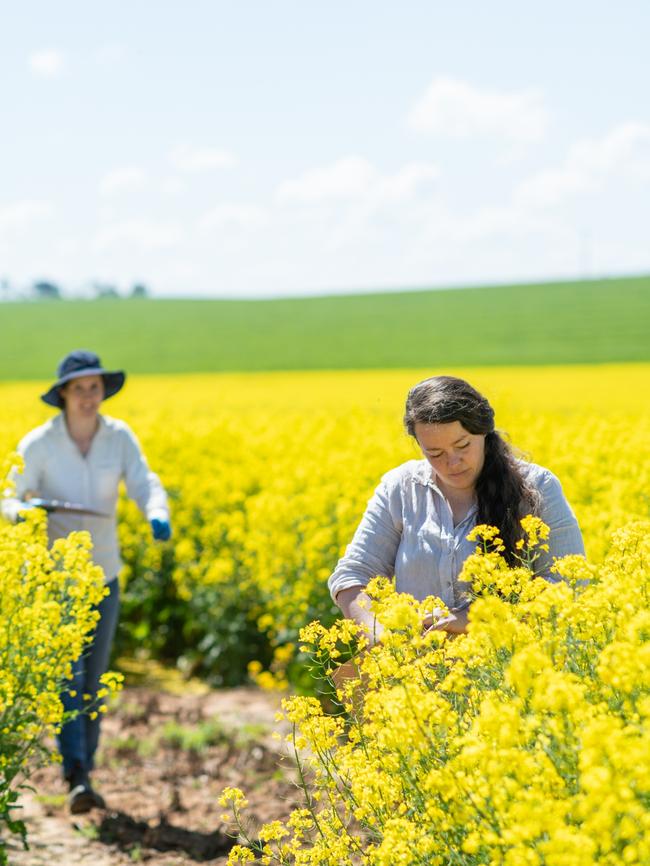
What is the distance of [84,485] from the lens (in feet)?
16.9

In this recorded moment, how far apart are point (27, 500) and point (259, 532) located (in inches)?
76.8

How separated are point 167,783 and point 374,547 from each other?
2639 millimetres

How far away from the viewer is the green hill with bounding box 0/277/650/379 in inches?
1612

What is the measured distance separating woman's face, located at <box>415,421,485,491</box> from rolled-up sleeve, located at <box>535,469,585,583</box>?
0.72ft

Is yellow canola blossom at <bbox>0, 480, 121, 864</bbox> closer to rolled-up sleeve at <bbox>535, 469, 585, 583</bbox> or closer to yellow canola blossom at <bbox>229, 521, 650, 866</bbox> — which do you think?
yellow canola blossom at <bbox>229, 521, 650, 866</bbox>

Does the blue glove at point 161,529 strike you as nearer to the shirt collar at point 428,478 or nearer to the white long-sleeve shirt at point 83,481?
the white long-sleeve shirt at point 83,481

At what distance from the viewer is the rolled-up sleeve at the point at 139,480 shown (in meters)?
5.15

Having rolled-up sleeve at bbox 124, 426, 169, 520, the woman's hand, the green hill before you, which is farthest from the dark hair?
the green hill

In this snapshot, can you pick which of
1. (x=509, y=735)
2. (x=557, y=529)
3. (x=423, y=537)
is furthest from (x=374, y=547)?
(x=509, y=735)

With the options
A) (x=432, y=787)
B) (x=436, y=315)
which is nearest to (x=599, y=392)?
(x=432, y=787)

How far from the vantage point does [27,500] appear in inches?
200

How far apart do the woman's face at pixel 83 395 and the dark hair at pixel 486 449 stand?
7.23 ft

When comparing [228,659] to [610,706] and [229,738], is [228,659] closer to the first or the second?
[229,738]

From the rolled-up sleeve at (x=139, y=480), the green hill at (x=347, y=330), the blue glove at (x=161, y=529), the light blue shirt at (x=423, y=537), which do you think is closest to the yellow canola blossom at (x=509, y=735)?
the light blue shirt at (x=423, y=537)
